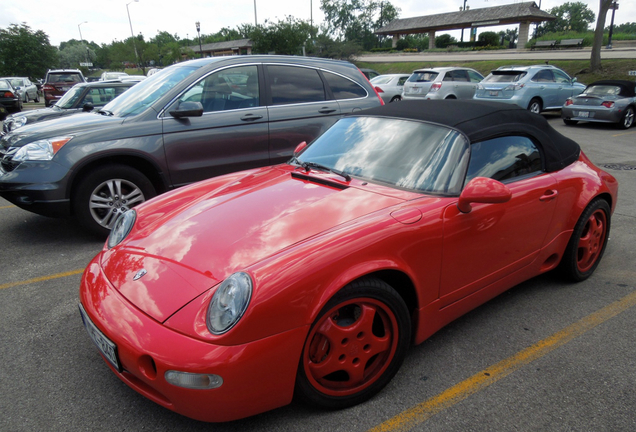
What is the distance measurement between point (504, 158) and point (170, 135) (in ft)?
10.9

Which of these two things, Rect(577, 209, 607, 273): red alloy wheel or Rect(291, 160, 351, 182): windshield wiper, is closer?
Rect(291, 160, 351, 182): windshield wiper

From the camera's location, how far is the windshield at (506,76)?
1430cm

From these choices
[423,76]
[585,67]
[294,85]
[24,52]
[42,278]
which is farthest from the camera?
[24,52]

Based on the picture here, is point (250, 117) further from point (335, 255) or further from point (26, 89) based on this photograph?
point (26, 89)

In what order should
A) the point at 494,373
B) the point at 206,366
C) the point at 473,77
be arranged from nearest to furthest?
the point at 206,366
the point at 494,373
the point at 473,77

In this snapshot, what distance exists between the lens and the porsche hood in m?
2.09

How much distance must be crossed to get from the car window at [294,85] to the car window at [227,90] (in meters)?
0.22

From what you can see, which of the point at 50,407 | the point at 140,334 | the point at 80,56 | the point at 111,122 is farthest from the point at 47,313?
the point at 80,56

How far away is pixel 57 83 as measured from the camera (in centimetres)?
1984

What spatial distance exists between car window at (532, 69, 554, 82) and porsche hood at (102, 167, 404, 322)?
45.6ft

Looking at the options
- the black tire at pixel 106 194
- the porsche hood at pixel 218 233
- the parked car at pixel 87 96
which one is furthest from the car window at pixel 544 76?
the porsche hood at pixel 218 233

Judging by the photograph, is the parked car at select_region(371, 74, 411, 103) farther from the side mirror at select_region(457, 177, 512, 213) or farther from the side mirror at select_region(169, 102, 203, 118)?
the side mirror at select_region(457, 177, 512, 213)

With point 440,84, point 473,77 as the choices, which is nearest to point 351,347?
point 440,84

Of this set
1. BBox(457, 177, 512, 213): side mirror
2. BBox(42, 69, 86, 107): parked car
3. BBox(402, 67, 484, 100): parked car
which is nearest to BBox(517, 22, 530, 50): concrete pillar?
BBox(402, 67, 484, 100): parked car
